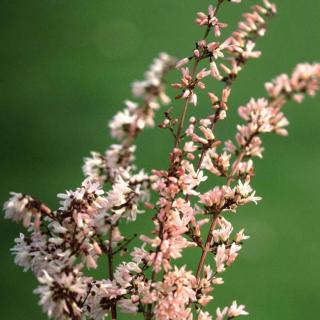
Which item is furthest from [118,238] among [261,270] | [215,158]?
[261,270]

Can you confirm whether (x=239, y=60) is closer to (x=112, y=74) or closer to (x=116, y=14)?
(x=112, y=74)

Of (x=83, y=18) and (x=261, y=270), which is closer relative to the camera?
(x=261, y=270)

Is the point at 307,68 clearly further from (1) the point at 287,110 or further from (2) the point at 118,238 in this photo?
(1) the point at 287,110

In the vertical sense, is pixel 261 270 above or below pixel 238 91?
below

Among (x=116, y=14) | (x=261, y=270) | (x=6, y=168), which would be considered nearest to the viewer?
(x=261, y=270)

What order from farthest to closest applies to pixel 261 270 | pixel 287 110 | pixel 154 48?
pixel 154 48
pixel 287 110
pixel 261 270

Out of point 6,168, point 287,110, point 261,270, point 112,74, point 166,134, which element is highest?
point 112,74

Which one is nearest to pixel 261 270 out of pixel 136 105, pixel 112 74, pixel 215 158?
pixel 112 74
